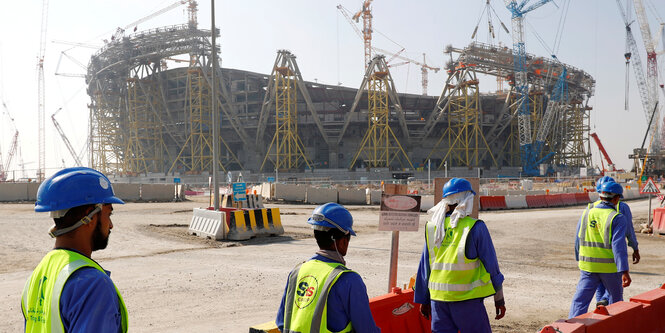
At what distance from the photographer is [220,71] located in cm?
6397

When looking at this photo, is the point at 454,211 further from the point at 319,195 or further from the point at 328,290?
the point at 319,195

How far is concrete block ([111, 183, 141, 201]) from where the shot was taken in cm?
2964

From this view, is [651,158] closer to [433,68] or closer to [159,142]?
[433,68]

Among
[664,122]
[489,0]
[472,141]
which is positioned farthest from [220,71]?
[664,122]

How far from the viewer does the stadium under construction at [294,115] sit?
6034 centimetres

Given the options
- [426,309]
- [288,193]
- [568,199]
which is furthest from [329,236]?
[568,199]

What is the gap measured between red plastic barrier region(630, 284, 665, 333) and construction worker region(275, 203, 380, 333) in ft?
11.0

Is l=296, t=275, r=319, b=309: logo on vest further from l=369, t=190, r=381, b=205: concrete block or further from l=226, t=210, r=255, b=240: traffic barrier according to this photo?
l=369, t=190, r=381, b=205: concrete block

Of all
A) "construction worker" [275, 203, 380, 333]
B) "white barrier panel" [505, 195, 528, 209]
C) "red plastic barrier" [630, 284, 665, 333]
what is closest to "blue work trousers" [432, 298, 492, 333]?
"construction worker" [275, 203, 380, 333]

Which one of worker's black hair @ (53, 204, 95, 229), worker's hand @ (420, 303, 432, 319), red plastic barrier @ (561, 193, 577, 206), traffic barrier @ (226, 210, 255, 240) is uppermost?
worker's black hair @ (53, 204, 95, 229)

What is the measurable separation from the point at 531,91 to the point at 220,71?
1789 inches

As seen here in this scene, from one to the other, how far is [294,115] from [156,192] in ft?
100

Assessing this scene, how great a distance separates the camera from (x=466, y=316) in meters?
3.72

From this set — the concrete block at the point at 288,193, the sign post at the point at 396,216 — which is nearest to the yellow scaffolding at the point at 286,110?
the concrete block at the point at 288,193
